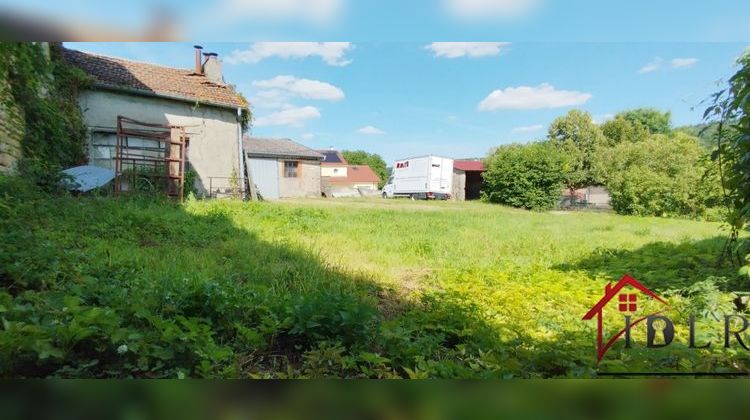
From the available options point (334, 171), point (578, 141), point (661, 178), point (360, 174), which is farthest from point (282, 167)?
point (661, 178)

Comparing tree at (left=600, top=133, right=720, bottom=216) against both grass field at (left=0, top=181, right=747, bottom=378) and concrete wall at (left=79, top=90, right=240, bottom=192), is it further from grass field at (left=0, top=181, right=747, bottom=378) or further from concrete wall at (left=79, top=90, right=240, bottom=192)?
concrete wall at (left=79, top=90, right=240, bottom=192)

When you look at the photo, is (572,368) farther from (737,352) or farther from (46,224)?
(46,224)

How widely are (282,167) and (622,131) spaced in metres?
2.67

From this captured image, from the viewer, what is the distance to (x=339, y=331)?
6.43ft

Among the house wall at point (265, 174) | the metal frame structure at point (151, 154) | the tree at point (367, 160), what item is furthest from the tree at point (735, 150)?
the metal frame structure at point (151, 154)

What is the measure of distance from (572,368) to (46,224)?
16.4 feet

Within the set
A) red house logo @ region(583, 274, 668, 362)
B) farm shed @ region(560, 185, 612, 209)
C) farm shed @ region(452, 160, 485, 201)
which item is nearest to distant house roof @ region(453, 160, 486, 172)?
farm shed @ region(452, 160, 485, 201)

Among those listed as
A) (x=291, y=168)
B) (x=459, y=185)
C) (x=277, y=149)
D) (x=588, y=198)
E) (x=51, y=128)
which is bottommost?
(x=588, y=198)

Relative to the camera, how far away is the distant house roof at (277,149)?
2.65 metres

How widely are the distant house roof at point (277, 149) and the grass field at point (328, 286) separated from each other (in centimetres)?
69

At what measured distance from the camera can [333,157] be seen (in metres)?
2.63

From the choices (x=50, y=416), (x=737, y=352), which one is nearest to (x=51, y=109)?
(x=50, y=416)

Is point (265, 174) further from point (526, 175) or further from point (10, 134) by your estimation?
point (10, 134)

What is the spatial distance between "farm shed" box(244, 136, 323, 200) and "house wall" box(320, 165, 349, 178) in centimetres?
5
